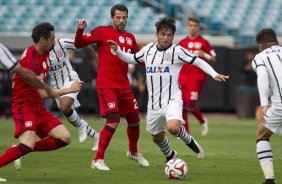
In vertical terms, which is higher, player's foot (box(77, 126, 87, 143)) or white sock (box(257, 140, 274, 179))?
white sock (box(257, 140, 274, 179))

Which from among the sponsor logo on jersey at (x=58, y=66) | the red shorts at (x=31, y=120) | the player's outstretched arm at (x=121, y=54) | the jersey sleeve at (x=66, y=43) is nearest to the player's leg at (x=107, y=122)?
the player's outstretched arm at (x=121, y=54)

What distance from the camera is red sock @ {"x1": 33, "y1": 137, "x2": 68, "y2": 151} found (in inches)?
402

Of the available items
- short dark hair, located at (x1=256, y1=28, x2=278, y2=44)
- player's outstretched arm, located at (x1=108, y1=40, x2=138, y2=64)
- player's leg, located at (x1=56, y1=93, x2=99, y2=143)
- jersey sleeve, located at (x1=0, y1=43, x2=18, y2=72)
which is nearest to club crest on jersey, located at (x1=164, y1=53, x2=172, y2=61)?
player's outstretched arm, located at (x1=108, y1=40, x2=138, y2=64)

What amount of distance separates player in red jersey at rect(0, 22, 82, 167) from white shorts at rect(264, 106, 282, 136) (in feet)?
8.31

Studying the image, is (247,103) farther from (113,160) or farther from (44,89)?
(44,89)

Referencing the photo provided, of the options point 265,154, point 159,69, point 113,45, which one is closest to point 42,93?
point 113,45

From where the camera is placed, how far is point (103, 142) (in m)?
11.3

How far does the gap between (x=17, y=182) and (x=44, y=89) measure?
49.0 inches

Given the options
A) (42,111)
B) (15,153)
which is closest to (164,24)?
(42,111)

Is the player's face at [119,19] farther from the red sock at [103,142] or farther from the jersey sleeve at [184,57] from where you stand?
the red sock at [103,142]

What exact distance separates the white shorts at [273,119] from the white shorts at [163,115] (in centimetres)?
195

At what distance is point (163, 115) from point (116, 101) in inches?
30.4

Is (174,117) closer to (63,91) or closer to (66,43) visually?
(63,91)

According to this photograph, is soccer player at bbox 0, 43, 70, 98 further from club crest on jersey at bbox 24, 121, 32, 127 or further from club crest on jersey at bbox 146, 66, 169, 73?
club crest on jersey at bbox 146, 66, 169, 73
